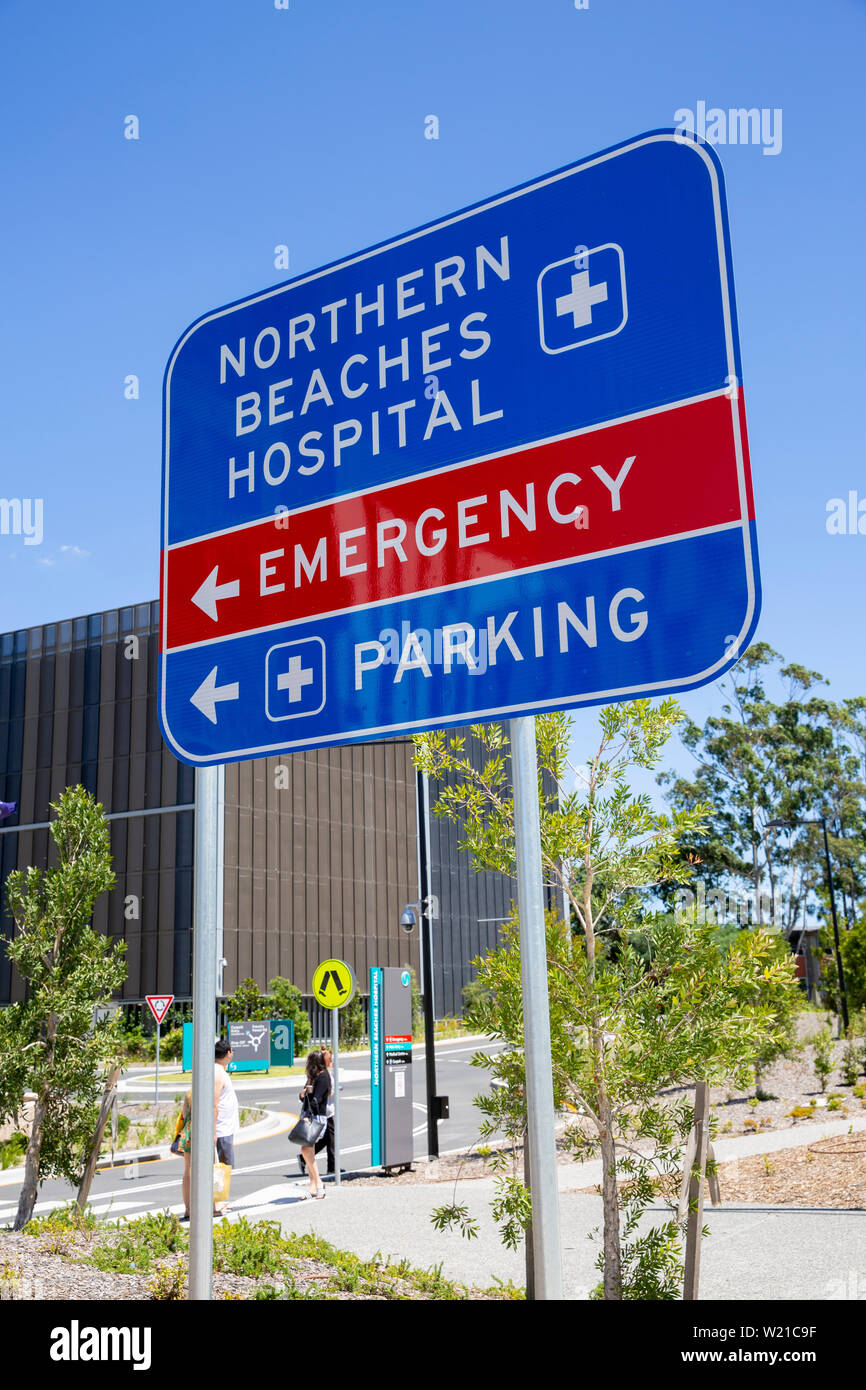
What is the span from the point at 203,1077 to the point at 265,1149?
672 inches

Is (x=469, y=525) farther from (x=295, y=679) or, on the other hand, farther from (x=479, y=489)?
(x=295, y=679)

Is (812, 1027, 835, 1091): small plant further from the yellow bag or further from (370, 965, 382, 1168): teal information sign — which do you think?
the yellow bag

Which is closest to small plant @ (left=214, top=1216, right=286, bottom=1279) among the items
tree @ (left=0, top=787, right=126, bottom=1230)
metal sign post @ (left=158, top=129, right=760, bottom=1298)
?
tree @ (left=0, top=787, right=126, bottom=1230)

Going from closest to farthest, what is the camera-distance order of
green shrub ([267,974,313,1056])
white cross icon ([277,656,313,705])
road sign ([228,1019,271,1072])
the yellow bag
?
white cross icon ([277,656,313,705]), the yellow bag, road sign ([228,1019,271,1072]), green shrub ([267,974,313,1056])

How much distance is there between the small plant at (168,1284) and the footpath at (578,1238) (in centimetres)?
230

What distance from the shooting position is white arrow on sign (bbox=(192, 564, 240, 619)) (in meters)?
3.80

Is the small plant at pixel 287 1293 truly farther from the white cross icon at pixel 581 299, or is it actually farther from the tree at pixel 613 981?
the white cross icon at pixel 581 299

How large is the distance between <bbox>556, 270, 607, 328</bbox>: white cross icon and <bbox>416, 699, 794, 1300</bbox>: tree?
8.84 ft

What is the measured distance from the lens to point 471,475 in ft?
10.8

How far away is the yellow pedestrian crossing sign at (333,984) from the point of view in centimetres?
1550

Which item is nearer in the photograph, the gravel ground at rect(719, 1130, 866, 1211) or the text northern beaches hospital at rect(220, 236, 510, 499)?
the text northern beaches hospital at rect(220, 236, 510, 499)

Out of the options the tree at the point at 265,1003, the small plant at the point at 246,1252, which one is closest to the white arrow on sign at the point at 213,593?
the small plant at the point at 246,1252

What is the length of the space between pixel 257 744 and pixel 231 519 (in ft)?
2.61
